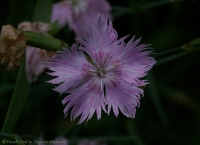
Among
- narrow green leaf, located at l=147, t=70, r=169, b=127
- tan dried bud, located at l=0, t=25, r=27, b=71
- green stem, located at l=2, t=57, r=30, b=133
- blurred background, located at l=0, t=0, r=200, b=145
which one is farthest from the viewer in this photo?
blurred background, located at l=0, t=0, r=200, b=145

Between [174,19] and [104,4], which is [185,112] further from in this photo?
[104,4]

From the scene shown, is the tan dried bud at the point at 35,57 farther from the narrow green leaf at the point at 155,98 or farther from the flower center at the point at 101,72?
the narrow green leaf at the point at 155,98

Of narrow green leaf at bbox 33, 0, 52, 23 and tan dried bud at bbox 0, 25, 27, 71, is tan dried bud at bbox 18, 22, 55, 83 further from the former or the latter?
tan dried bud at bbox 0, 25, 27, 71

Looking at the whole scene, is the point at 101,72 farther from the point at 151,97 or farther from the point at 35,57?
the point at 151,97

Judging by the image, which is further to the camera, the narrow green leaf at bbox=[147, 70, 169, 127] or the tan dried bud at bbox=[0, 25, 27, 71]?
the narrow green leaf at bbox=[147, 70, 169, 127]

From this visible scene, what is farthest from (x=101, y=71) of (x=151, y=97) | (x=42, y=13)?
(x=151, y=97)

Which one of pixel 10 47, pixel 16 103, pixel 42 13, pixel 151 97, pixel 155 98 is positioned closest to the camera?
pixel 10 47

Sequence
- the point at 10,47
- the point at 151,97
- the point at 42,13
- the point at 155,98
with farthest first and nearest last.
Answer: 1. the point at 151,97
2. the point at 155,98
3. the point at 42,13
4. the point at 10,47

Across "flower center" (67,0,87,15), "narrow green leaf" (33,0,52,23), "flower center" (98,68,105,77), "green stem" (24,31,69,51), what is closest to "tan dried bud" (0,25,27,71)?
"green stem" (24,31,69,51)
